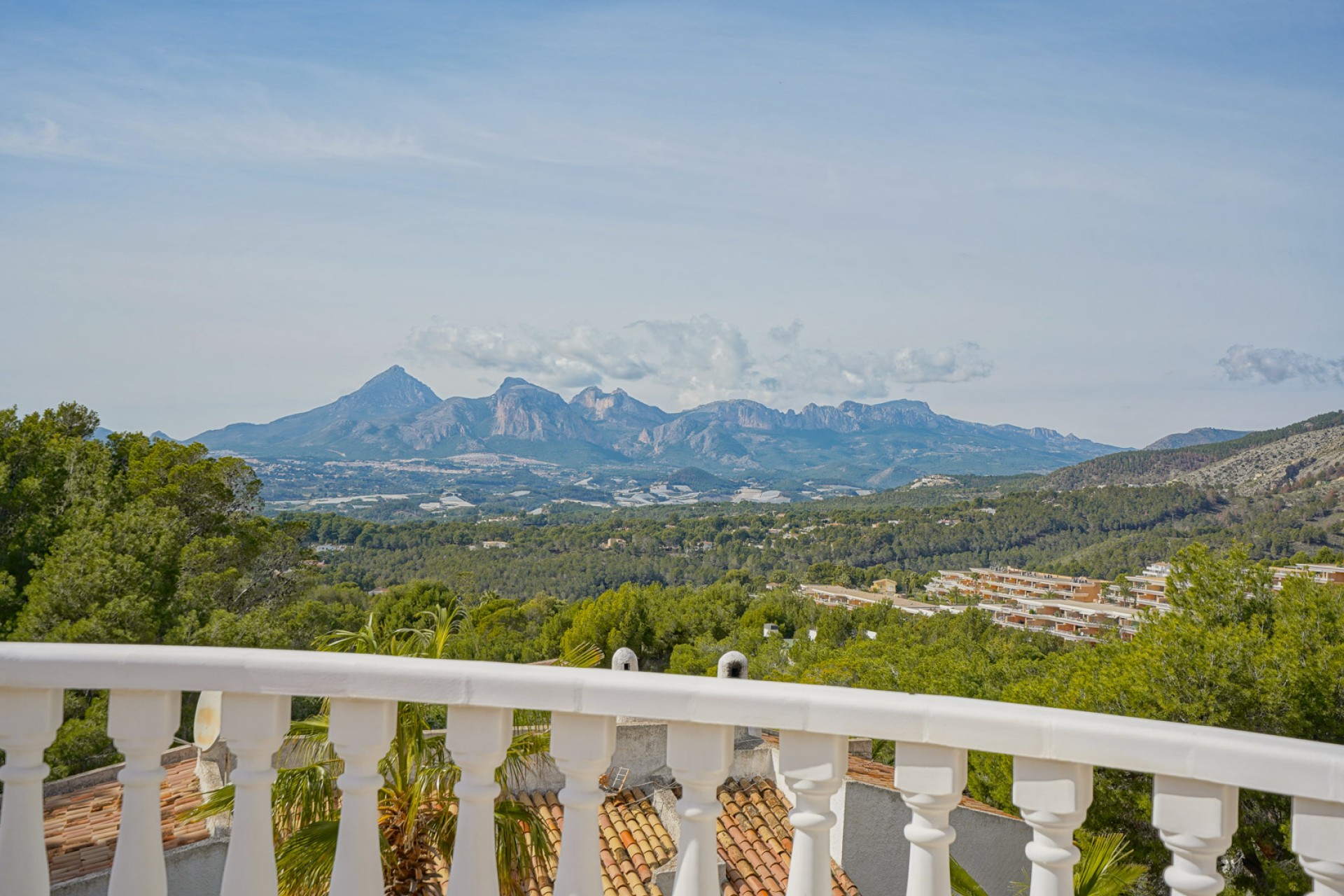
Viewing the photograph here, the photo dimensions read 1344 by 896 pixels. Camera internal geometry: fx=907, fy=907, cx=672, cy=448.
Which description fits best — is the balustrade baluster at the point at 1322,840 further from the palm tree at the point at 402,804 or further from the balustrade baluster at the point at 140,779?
the balustrade baluster at the point at 140,779

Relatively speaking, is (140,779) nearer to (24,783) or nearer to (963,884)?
(24,783)

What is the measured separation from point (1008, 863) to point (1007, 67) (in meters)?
11.4

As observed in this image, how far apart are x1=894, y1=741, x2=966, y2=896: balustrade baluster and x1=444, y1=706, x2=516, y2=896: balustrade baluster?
655 mm

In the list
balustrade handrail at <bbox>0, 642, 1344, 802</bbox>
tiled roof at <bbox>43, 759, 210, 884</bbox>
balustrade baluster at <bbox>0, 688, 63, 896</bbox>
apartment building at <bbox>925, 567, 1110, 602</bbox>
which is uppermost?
balustrade handrail at <bbox>0, 642, 1344, 802</bbox>

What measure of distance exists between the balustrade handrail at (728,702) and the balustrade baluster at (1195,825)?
0.09 ft

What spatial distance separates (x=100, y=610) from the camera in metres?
15.4

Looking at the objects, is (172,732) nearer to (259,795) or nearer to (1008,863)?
(259,795)

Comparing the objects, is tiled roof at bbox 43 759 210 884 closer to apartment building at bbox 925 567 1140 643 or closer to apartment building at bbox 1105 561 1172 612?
apartment building at bbox 925 567 1140 643

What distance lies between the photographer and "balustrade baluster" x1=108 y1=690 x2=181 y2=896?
5.25 feet

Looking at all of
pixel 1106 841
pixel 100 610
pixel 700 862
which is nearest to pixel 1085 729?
pixel 700 862

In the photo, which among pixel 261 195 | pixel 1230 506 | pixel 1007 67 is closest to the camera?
pixel 1007 67

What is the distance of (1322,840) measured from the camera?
1.13 metres

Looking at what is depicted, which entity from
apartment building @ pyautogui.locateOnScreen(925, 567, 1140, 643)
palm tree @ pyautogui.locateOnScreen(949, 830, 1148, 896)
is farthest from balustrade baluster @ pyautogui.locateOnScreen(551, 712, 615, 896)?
apartment building @ pyautogui.locateOnScreen(925, 567, 1140, 643)

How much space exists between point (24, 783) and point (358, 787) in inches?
25.1
